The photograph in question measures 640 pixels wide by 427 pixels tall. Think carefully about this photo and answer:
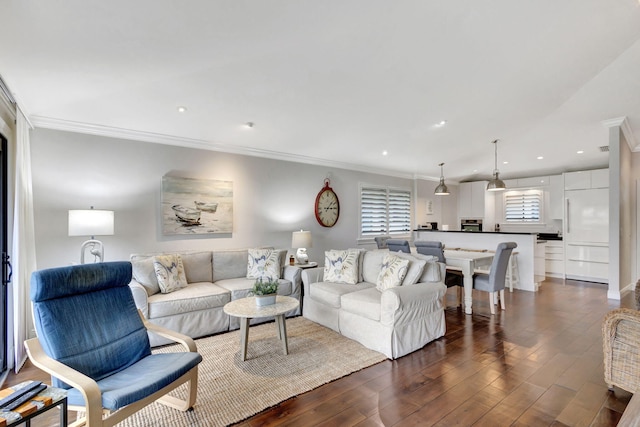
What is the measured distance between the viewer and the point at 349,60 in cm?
320

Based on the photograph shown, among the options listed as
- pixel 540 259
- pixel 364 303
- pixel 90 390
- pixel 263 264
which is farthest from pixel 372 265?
pixel 540 259

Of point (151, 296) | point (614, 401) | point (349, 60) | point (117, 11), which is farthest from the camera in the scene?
point (151, 296)

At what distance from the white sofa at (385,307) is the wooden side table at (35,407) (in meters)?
2.42

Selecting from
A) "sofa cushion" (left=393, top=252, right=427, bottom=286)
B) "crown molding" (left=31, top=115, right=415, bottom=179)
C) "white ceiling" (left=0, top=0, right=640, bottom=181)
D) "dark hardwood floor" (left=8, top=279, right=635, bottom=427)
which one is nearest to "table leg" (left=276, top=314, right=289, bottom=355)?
"dark hardwood floor" (left=8, top=279, right=635, bottom=427)

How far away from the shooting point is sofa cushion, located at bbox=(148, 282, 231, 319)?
3301 mm

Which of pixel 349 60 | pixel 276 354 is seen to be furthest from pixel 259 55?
pixel 276 354

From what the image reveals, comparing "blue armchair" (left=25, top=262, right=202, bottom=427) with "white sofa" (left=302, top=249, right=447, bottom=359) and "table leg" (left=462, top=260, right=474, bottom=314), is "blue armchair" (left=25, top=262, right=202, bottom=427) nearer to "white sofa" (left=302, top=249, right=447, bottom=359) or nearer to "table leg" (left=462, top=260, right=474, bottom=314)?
"white sofa" (left=302, top=249, right=447, bottom=359)

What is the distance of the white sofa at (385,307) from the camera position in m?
3.00

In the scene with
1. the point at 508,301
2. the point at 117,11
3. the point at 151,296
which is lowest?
the point at 508,301

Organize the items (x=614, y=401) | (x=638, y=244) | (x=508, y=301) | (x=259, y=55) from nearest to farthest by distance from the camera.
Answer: (x=614, y=401), (x=259, y=55), (x=508, y=301), (x=638, y=244)

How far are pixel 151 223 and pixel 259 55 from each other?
2652 mm

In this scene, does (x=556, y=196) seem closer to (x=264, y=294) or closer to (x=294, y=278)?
(x=294, y=278)

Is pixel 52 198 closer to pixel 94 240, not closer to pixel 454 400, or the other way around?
pixel 94 240

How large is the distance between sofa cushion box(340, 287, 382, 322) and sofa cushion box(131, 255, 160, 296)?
7.17ft
